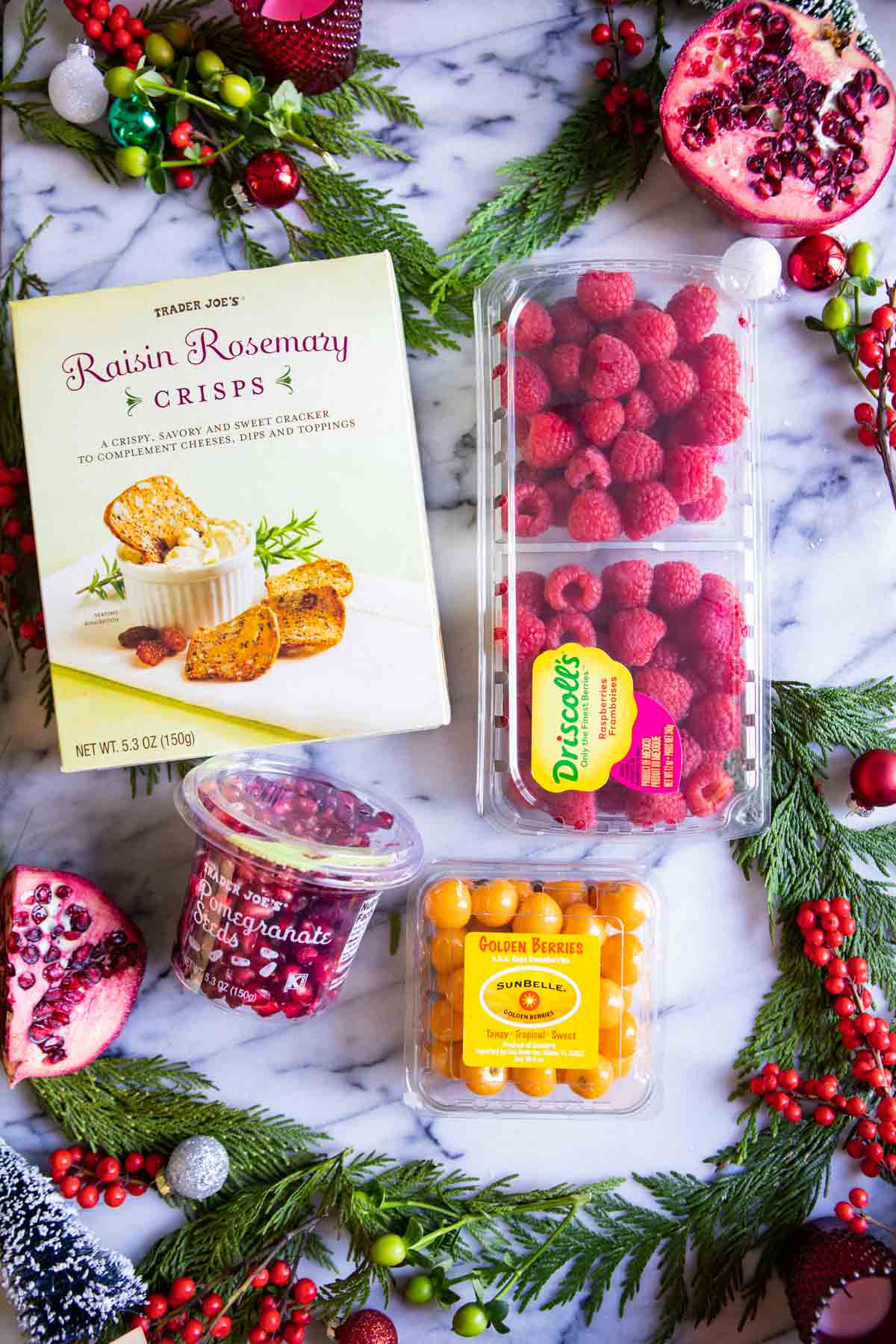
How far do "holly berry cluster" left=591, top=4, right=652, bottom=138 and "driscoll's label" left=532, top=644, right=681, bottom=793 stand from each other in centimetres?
58

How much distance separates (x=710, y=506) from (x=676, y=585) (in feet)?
0.29

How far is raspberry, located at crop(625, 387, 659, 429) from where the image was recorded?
1.00 metres

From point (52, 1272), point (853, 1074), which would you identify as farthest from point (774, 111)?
point (52, 1272)

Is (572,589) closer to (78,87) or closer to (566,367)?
(566,367)

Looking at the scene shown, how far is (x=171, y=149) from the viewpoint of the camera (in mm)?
1108

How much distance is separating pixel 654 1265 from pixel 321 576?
2.76 ft

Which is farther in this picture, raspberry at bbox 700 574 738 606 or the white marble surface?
the white marble surface

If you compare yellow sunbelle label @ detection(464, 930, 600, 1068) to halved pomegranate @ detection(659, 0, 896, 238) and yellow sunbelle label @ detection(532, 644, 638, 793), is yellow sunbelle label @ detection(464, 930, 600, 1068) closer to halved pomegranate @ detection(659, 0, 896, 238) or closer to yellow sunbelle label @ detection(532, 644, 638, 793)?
yellow sunbelle label @ detection(532, 644, 638, 793)

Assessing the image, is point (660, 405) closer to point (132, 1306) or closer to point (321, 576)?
point (321, 576)

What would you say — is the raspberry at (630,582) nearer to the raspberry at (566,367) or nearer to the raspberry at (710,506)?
the raspberry at (710,506)

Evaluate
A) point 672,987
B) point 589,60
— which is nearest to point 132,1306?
point 672,987

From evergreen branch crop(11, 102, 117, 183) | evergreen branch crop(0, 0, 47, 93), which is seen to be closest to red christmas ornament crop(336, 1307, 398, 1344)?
evergreen branch crop(11, 102, 117, 183)

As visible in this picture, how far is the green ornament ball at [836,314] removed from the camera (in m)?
1.10

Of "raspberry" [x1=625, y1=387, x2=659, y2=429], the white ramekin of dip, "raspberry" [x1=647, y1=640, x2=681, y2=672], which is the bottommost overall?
"raspberry" [x1=647, y1=640, x2=681, y2=672]
